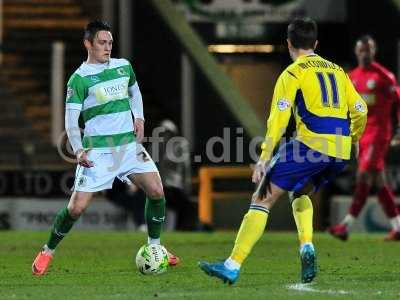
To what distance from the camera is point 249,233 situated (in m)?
10.5

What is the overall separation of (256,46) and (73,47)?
3.75m

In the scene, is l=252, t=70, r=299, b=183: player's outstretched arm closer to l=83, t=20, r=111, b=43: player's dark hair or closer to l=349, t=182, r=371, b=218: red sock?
l=83, t=20, r=111, b=43: player's dark hair

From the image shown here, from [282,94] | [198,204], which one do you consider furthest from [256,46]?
[282,94]

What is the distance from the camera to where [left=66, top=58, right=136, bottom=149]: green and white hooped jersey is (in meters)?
11.8

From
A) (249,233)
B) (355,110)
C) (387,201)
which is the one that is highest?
(355,110)

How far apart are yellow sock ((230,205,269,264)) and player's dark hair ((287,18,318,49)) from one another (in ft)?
4.08

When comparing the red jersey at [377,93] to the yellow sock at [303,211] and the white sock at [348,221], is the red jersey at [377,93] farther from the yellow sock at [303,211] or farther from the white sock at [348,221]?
the yellow sock at [303,211]

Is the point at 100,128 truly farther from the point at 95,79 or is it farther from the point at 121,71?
the point at 121,71

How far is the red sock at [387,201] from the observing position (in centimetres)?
1648

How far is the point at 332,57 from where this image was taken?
25.6 meters

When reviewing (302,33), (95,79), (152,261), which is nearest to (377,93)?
(152,261)

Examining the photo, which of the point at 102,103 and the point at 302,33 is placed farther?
the point at 102,103

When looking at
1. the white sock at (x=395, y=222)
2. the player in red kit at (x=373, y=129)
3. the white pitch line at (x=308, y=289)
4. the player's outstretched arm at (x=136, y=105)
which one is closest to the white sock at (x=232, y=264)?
the white pitch line at (x=308, y=289)

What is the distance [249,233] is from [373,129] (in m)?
6.43
